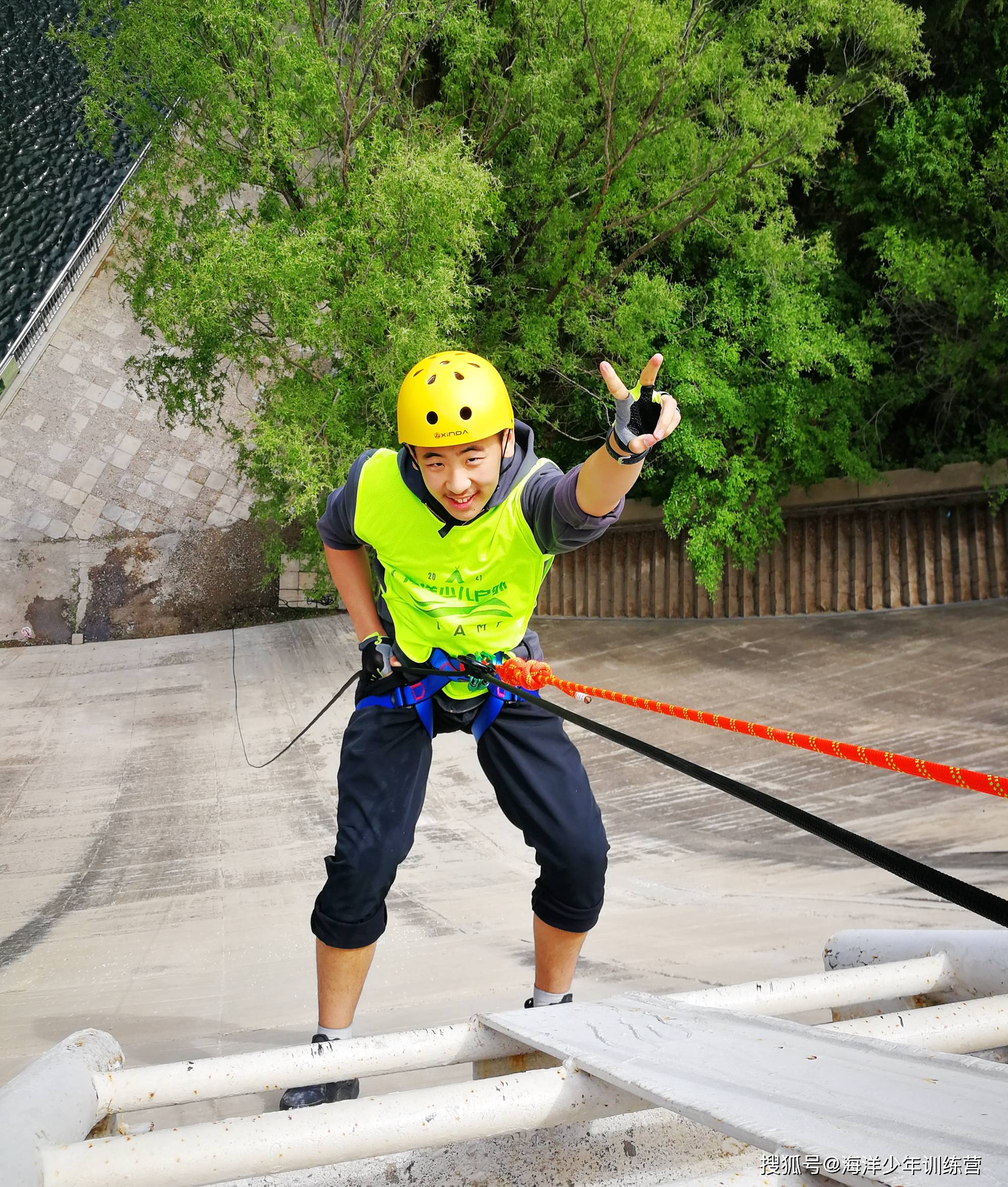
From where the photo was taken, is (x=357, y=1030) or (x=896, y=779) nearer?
(x=357, y=1030)

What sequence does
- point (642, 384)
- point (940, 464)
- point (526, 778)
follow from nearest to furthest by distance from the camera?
1. point (642, 384)
2. point (526, 778)
3. point (940, 464)

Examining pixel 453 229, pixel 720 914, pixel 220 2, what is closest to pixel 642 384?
pixel 720 914

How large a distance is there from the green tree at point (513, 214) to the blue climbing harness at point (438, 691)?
21.0 ft

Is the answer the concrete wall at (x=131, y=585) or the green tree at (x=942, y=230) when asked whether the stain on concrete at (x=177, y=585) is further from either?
the green tree at (x=942, y=230)

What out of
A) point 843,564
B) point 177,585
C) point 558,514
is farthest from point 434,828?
point 843,564

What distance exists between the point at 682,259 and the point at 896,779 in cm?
753

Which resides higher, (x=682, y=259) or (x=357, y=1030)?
(x=682, y=259)

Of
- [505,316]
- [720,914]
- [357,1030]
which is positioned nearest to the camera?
[357,1030]

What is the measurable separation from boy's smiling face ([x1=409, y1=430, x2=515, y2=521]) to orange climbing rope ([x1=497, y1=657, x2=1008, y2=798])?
0.43 m

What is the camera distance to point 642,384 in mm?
2160

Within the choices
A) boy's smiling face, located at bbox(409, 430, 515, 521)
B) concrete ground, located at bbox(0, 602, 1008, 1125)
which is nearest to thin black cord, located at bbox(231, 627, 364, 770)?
concrete ground, located at bbox(0, 602, 1008, 1125)

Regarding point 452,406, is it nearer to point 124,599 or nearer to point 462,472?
point 462,472

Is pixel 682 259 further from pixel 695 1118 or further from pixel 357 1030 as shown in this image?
pixel 695 1118

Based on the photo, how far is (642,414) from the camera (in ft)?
7.18
